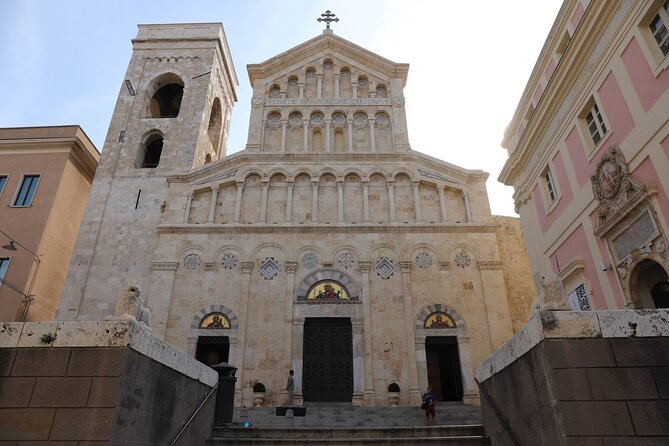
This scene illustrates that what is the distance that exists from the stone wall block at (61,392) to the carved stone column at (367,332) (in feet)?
43.7

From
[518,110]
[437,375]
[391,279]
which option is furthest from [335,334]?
[518,110]

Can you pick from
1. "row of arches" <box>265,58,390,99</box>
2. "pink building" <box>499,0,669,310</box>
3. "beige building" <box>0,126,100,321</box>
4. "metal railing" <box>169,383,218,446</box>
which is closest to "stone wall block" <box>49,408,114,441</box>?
"metal railing" <box>169,383,218,446</box>

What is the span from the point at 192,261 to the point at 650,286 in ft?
57.7

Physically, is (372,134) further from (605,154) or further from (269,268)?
(605,154)

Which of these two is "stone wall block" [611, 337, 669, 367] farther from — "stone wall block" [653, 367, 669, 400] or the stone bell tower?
the stone bell tower

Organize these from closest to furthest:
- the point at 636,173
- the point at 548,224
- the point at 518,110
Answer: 1. the point at 636,173
2. the point at 548,224
3. the point at 518,110

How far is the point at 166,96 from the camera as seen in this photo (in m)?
30.9

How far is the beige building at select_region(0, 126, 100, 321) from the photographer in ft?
68.0

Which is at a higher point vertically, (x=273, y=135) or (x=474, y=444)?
(x=273, y=135)

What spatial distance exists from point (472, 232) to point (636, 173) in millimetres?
10501

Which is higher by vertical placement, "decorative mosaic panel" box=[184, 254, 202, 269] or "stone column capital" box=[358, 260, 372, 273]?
"decorative mosaic panel" box=[184, 254, 202, 269]

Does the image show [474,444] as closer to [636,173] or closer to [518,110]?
A: [636,173]

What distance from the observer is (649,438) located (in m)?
5.73

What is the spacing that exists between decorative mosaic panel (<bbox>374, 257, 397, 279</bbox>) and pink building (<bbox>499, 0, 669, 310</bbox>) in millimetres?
6332
